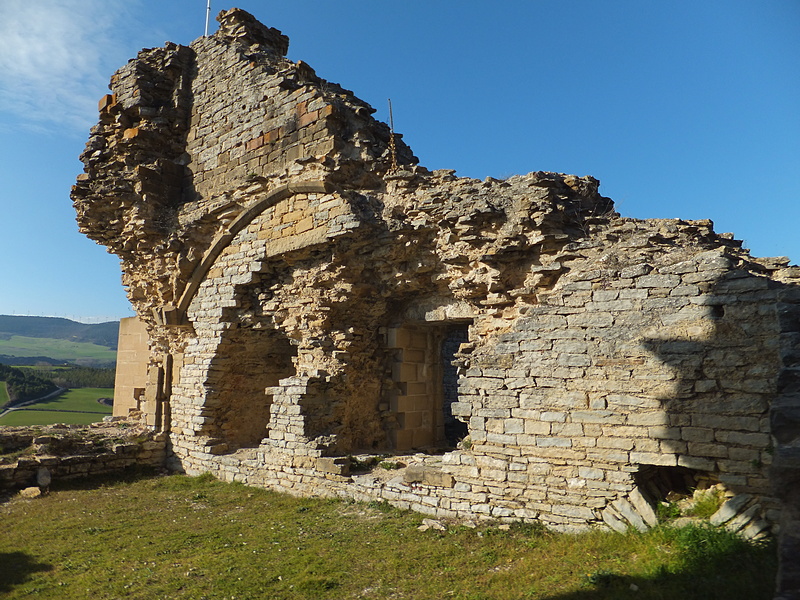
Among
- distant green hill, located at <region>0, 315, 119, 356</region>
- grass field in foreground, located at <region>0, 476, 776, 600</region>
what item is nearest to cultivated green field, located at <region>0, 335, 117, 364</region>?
distant green hill, located at <region>0, 315, 119, 356</region>

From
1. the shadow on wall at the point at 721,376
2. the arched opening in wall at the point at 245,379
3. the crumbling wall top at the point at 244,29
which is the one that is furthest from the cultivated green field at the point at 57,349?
the shadow on wall at the point at 721,376

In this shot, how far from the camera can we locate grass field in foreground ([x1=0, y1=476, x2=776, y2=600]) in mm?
4262

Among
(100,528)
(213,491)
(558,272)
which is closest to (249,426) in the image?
(213,491)

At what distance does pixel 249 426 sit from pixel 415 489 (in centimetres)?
489

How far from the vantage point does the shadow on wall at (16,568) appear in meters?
5.37

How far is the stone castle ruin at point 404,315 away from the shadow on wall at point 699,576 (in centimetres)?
44

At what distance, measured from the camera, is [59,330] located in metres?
139

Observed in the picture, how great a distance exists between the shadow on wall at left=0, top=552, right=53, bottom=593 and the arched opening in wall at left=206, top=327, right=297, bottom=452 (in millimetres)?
4046

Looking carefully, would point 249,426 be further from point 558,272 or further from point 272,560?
point 558,272

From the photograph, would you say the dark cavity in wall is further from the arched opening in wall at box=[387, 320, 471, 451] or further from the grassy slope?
the grassy slope

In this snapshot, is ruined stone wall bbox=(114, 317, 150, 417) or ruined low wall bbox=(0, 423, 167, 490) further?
ruined stone wall bbox=(114, 317, 150, 417)

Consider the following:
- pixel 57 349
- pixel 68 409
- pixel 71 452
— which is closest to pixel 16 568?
pixel 71 452

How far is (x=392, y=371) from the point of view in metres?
9.52

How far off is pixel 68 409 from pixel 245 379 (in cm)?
2350
